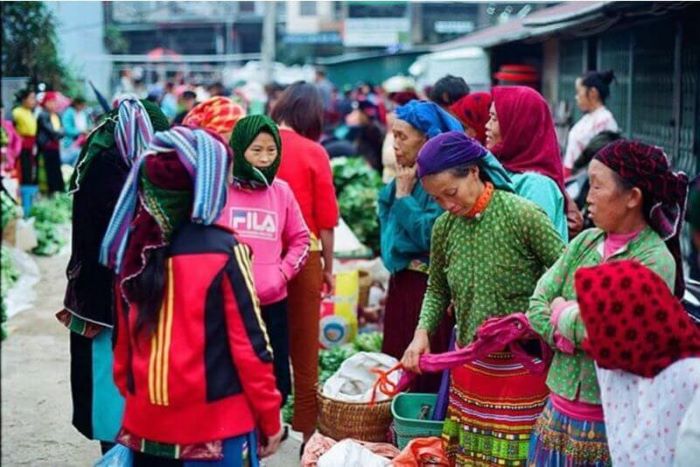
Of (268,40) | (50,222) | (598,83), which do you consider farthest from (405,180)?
(268,40)

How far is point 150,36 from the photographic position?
2021 inches

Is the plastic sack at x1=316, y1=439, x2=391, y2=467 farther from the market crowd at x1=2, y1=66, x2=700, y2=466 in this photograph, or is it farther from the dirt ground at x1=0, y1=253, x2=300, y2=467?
the dirt ground at x1=0, y1=253, x2=300, y2=467

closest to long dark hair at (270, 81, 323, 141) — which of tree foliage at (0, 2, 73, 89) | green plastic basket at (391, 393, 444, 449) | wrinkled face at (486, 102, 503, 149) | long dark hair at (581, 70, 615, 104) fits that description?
wrinkled face at (486, 102, 503, 149)

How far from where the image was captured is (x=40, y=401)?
6289 mm

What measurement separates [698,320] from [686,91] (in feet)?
17.3

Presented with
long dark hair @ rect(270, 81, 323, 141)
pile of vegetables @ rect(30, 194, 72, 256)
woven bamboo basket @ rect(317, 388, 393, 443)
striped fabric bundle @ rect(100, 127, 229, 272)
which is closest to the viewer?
striped fabric bundle @ rect(100, 127, 229, 272)

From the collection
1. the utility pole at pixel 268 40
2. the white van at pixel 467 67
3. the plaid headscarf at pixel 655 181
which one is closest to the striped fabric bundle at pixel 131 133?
the plaid headscarf at pixel 655 181

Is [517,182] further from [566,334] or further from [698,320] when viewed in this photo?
[566,334]

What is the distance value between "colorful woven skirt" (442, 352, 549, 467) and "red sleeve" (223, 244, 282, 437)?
1.05 metres

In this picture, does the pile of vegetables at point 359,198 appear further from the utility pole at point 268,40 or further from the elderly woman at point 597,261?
the utility pole at point 268,40

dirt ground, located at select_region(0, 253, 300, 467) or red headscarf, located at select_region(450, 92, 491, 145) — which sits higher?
red headscarf, located at select_region(450, 92, 491, 145)

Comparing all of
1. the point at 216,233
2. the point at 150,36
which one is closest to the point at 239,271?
the point at 216,233

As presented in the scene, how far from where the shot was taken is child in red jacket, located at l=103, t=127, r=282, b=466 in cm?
304

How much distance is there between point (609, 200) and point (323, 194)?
8.20 ft
